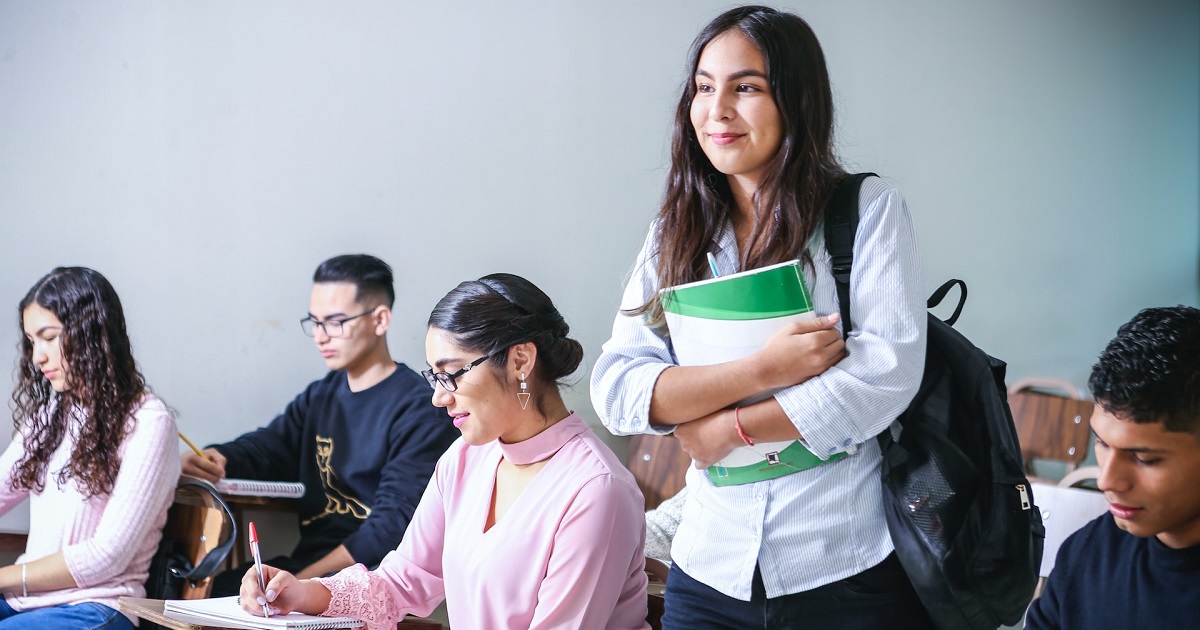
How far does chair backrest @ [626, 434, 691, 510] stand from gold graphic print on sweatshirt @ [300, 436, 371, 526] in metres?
0.94

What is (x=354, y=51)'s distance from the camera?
322cm

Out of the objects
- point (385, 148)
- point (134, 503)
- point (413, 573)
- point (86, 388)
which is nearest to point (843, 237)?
point (413, 573)

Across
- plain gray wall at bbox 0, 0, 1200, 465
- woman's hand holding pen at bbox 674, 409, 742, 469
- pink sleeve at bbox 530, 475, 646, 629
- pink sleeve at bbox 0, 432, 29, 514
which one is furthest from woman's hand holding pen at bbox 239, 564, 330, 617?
plain gray wall at bbox 0, 0, 1200, 465

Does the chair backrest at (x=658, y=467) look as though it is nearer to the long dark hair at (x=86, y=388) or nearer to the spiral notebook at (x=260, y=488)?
the spiral notebook at (x=260, y=488)

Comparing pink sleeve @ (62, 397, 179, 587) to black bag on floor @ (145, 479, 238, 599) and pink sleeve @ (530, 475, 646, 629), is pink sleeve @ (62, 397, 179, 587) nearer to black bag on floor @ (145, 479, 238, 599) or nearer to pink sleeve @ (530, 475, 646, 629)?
black bag on floor @ (145, 479, 238, 599)

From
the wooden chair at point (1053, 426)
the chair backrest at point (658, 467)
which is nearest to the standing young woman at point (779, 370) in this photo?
the chair backrest at point (658, 467)

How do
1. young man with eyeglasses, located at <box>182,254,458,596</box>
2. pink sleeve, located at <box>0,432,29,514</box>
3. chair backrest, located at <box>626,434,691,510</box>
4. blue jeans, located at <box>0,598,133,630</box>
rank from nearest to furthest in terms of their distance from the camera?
1. blue jeans, located at <box>0,598,133,630</box>
2. pink sleeve, located at <box>0,432,29,514</box>
3. young man with eyeglasses, located at <box>182,254,458,596</box>
4. chair backrest, located at <box>626,434,691,510</box>

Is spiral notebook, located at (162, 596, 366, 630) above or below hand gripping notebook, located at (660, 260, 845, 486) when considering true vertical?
below

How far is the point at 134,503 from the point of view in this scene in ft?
8.02

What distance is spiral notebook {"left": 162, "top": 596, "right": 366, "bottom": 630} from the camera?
5.29 ft

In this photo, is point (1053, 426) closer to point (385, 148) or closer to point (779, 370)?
point (385, 148)

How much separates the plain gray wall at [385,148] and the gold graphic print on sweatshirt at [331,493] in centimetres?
30

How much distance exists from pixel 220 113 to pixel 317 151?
0.28 metres

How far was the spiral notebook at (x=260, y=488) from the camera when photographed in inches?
107
